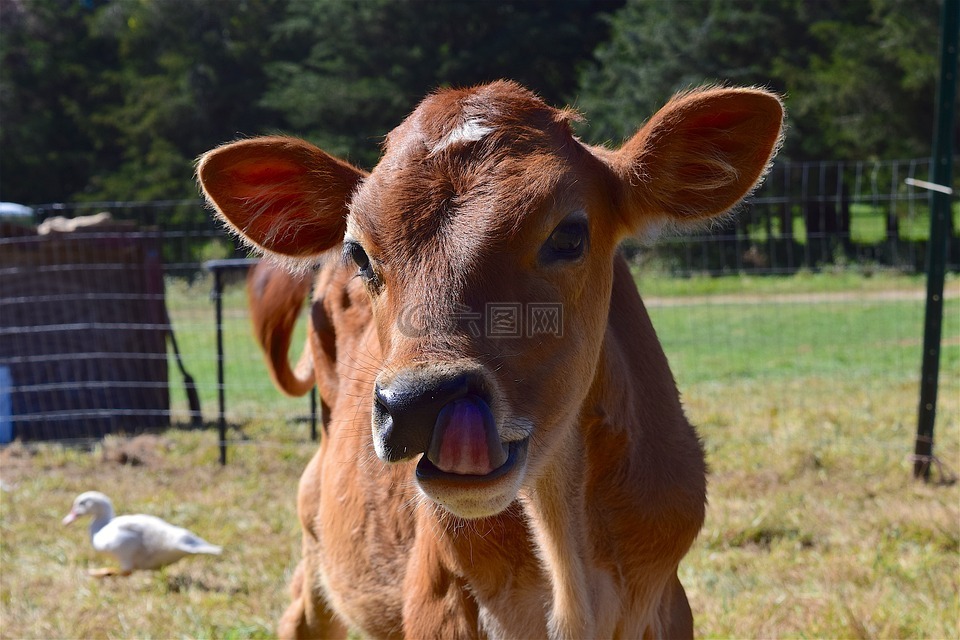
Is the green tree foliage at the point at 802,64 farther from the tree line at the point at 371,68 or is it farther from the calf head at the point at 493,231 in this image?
the calf head at the point at 493,231

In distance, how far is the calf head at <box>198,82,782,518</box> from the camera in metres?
1.79

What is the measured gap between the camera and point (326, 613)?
3.79 metres

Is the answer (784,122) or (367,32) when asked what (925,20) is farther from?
(784,122)

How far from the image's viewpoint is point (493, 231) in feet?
6.59

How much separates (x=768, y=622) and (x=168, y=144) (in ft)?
108

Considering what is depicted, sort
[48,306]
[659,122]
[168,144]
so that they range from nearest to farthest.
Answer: [659,122] < [48,306] < [168,144]

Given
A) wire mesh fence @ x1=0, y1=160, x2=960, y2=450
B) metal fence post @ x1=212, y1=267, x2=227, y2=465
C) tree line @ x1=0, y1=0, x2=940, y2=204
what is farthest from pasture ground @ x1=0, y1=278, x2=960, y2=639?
tree line @ x1=0, y1=0, x2=940, y2=204

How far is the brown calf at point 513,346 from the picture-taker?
1870 mm

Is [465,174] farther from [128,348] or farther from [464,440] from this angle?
[128,348]

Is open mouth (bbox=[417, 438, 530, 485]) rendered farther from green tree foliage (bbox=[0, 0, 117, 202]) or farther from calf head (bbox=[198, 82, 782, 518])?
green tree foliage (bbox=[0, 0, 117, 202])

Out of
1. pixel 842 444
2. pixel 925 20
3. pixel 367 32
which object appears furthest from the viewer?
pixel 367 32

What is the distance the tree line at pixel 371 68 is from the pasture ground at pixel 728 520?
49.9 ft

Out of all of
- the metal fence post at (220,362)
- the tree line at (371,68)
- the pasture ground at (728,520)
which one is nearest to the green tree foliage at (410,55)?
the tree line at (371,68)

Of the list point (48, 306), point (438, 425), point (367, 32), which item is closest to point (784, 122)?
point (438, 425)
